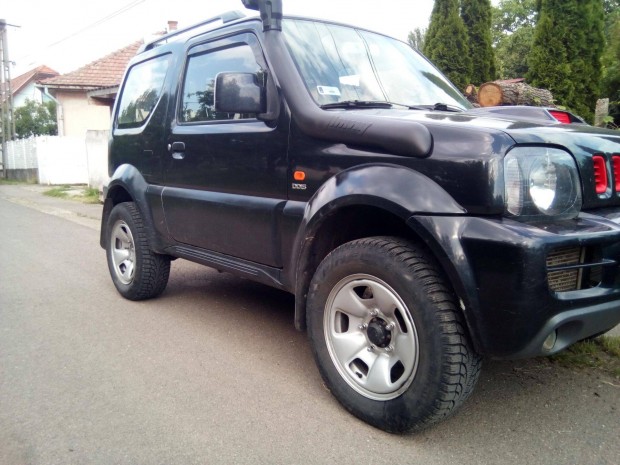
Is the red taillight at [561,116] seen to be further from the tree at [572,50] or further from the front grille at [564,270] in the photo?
the tree at [572,50]

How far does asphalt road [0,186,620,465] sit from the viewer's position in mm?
2586

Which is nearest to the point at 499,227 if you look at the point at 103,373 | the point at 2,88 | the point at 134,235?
the point at 103,373

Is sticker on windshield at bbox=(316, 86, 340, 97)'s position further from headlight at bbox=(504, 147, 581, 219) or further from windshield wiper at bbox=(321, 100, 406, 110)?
headlight at bbox=(504, 147, 581, 219)

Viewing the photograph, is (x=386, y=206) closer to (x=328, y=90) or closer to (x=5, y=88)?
(x=328, y=90)

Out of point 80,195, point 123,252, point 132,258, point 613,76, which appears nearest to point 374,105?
point 132,258

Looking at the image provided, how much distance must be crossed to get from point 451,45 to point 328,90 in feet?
26.7

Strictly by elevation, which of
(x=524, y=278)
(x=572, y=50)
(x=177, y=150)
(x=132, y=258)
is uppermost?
(x=572, y=50)

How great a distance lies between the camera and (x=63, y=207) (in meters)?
13.2

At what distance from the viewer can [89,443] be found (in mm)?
2676

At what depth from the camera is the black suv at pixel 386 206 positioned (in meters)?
2.32

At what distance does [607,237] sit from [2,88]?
32.9m

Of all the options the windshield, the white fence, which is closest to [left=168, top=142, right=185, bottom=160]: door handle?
the windshield

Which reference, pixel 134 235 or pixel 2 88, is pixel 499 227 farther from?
pixel 2 88

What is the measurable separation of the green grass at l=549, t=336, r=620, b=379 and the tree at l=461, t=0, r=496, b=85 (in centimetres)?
833
